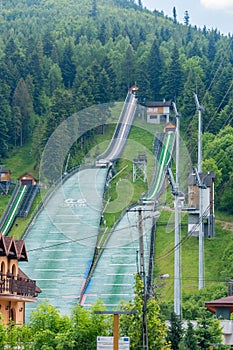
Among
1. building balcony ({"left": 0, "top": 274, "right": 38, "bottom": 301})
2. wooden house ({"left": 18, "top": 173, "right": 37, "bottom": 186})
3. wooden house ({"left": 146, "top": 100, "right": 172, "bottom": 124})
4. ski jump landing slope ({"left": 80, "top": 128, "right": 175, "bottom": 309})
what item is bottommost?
building balcony ({"left": 0, "top": 274, "right": 38, "bottom": 301})

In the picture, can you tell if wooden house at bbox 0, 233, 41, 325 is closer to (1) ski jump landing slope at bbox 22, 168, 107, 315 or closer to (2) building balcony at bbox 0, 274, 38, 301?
(2) building balcony at bbox 0, 274, 38, 301

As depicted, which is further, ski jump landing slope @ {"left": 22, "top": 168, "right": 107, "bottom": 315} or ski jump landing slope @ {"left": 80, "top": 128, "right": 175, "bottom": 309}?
ski jump landing slope @ {"left": 22, "top": 168, "right": 107, "bottom": 315}

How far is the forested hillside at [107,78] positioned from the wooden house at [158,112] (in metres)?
2.04

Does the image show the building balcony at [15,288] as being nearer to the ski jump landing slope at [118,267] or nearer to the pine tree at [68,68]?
the ski jump landing slope at [118,267]

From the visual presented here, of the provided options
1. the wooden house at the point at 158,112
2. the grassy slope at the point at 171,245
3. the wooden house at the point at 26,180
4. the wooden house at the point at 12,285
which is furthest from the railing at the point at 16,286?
the wooden house at the point at 158,112

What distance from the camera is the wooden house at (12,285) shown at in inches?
1426

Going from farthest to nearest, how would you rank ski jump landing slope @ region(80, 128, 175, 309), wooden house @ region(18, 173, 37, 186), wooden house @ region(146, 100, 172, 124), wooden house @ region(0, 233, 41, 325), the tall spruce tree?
the tall spruce tree, wooden house @ region(146, 100, 172, 124), wooden house @ region(18, 173, 37, 186), ski jump landing slope @ region(80, 128, 175, 309), wooden house @ region(0, 233, 41, 325)

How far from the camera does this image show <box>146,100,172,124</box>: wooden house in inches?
4695

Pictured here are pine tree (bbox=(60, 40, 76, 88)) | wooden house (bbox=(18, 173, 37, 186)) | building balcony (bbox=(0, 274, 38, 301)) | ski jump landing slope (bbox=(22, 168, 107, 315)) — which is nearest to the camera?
building balcony (bbox=(0, 274, 38, 301))

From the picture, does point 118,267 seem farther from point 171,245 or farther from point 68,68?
point 68,68

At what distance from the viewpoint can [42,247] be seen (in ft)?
239

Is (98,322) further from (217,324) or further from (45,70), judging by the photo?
(45,70)

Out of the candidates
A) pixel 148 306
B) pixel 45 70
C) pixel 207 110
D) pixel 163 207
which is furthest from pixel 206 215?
pixel 45 70

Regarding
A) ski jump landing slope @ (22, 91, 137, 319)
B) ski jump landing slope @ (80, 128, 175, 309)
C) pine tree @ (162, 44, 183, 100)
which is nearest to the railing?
ski jump landing slope @ (22, 91, 137, 319)
